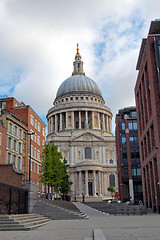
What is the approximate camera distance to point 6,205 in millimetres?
21266

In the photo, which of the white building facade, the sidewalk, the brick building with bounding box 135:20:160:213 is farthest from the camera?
the white building facade

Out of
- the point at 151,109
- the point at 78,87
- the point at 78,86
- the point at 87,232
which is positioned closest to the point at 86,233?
the point at 87,232

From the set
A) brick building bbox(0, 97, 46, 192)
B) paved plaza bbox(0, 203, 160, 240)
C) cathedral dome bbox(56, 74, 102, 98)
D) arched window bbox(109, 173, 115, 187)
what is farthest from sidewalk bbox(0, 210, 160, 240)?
cathedral dome bbox(56, 74, 102, 98)

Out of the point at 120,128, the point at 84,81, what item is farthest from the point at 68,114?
the point at 120,128

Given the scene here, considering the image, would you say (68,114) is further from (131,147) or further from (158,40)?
(158,40)

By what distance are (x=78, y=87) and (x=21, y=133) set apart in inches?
3118

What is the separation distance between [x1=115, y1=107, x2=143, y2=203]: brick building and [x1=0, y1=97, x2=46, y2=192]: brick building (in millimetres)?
19108

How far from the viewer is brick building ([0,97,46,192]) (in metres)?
44.2

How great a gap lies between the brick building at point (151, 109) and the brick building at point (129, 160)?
59.9ft

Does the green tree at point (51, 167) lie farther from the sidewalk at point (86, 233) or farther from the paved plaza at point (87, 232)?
the sidewalk at point (86, 233)

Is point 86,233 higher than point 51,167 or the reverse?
the reverse

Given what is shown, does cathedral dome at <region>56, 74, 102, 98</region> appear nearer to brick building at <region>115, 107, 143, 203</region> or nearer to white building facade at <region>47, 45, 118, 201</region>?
white building facade at <region>47, 45, 118, 201</region>

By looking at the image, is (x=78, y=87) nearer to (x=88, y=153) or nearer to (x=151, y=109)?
(x=88, y=153)

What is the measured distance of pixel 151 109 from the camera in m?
37.2
